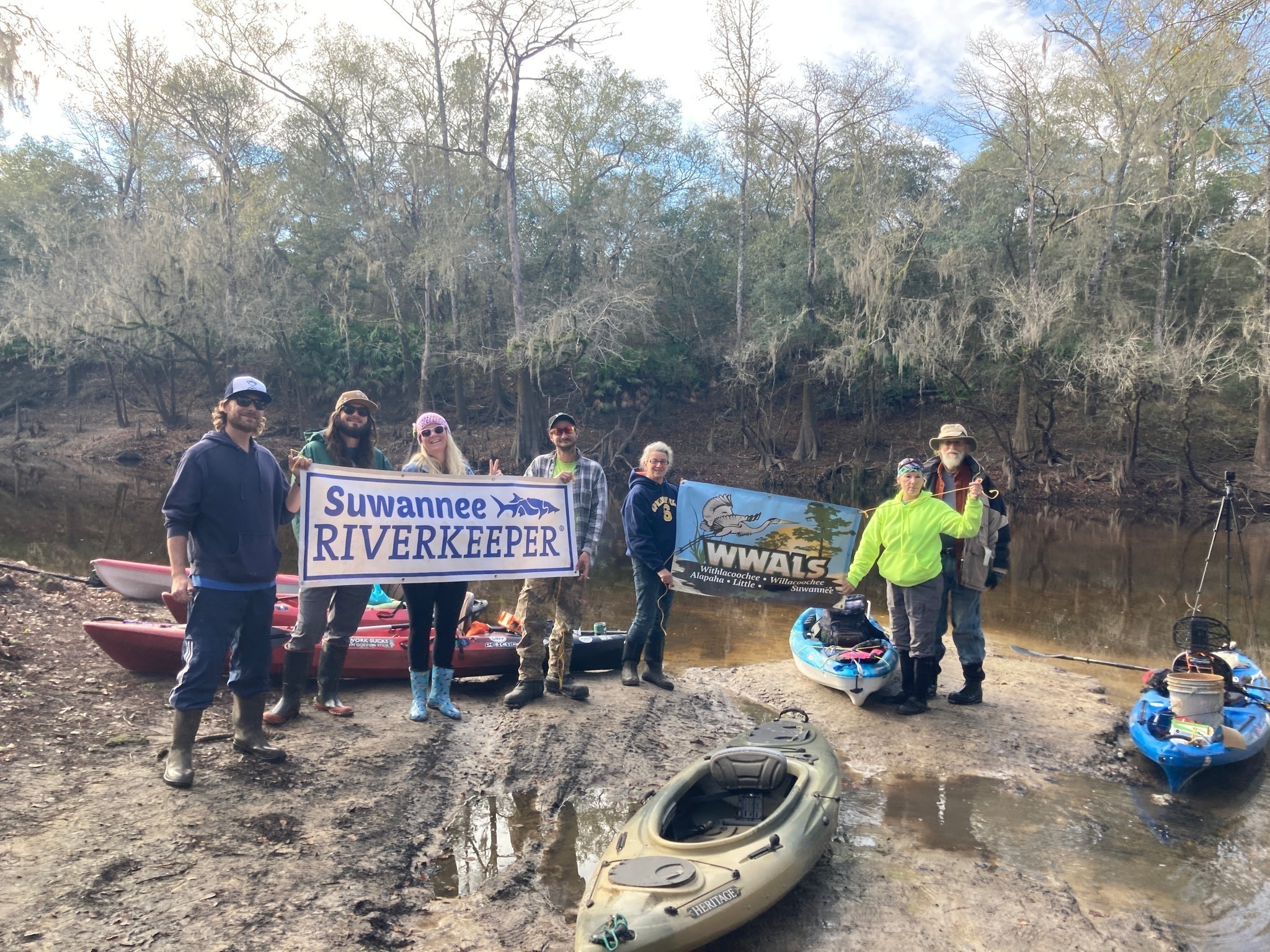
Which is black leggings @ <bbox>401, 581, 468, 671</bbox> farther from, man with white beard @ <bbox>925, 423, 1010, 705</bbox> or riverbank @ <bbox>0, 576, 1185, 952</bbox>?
man with white beard @ <bbox>925, 423, 1010, 705</bbox>

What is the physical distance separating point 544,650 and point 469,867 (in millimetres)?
2182

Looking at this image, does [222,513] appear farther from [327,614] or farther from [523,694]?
[523,694]

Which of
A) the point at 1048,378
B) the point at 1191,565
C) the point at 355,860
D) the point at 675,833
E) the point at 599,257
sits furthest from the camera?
the point at 599,257

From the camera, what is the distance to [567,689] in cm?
626

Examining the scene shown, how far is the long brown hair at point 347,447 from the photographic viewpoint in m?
5.12

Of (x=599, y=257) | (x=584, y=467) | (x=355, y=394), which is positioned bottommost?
(x=584, y=467)

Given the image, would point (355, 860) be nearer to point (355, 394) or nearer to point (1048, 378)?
point (355, 394)

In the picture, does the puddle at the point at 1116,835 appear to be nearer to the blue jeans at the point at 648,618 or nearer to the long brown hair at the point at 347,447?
the blue jeans at the point at 648,618

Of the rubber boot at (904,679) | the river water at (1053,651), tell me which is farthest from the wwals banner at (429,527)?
the rubber boot at (904,679)

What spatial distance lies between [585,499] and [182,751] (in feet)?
9.91

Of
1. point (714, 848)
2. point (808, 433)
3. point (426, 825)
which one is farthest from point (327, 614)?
point (808, 433)

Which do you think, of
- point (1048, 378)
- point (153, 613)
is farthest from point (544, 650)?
point (1048, 378)

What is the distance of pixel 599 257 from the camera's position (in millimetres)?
25812

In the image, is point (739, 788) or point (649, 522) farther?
point (649, 522)
